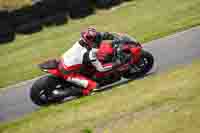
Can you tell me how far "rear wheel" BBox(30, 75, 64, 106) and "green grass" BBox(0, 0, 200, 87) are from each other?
345cm

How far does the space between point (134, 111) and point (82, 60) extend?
314cm

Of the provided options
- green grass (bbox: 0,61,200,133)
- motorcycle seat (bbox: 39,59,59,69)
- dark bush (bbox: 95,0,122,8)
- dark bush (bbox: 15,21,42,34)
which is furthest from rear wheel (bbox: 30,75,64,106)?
dark bush (bbox: 95,0,122,8)

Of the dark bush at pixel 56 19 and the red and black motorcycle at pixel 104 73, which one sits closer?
the red and black motorcycle at pixel 104 73

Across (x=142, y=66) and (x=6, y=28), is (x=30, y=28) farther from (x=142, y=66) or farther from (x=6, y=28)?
(x=142, y=66)

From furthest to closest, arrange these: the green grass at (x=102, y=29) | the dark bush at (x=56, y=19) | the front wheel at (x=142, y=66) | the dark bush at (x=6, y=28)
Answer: the dark bush at (x=56, y=19)
the dark bush at (x=6, y=28)
the green grass at (x=102, y=29)
the front wheel at (x=142, y=66)

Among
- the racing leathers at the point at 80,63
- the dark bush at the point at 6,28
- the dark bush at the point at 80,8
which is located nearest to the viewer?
the racing leathers at the point at 80,63

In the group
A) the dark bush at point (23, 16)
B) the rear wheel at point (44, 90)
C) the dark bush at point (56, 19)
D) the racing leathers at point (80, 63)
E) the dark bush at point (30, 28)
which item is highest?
the racing leathers at point (80, 63)

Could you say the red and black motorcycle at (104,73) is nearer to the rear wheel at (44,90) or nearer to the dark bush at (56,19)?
the rear wheel at (44,90)

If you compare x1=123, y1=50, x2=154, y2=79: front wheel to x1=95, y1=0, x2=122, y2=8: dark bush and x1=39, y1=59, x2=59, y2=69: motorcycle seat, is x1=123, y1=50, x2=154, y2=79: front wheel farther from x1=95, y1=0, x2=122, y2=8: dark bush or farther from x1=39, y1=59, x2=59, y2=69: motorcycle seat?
x1=95, y1=0, x2=122, y2=8: dark bush

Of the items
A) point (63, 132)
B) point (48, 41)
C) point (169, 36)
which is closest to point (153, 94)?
point (63, 132)

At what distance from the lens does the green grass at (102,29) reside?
59.9ft

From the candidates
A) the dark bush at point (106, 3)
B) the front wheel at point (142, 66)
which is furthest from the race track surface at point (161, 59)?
the dark bush at point (106, 3)

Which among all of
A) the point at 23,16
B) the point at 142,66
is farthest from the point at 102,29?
the point at 142,66

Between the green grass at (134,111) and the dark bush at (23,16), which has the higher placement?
the green grass at (134,111)
